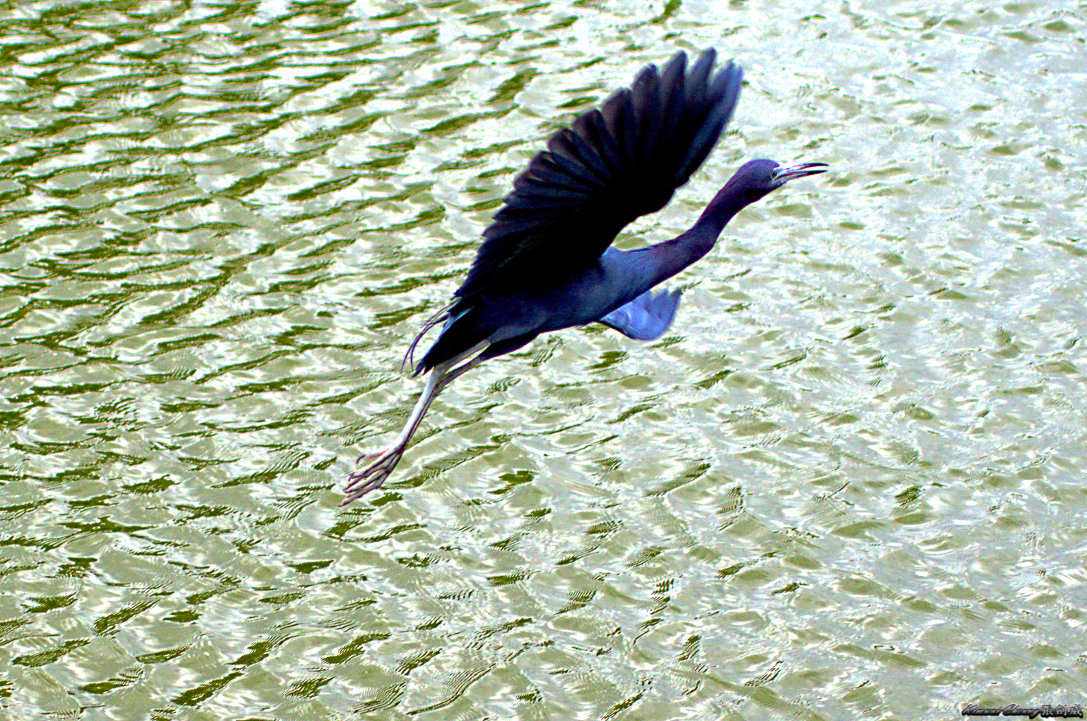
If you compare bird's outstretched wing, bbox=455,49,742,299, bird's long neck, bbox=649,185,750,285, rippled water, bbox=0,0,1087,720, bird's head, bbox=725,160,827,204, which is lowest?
rippled water, bbox=0,0,1087,720

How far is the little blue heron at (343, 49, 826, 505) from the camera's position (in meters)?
2.96

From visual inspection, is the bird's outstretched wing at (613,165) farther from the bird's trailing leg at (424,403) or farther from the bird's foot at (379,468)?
the bird's foot at (379,468)

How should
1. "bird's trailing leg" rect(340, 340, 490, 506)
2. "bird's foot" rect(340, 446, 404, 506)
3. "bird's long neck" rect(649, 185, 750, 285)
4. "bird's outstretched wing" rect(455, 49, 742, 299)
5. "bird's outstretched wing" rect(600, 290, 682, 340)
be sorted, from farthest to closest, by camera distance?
"bird's outstretched wing" rect(600, 290, 682, 340) → "bird's foot" rect(340, 446, 404, 506) → "bird's trailing leg" rect(340, 340, 490, 506) → "bird's long neck" rect(649, 185, 750, 285) → "bird's outstretched wing" rect(455, 49, 742, 299)

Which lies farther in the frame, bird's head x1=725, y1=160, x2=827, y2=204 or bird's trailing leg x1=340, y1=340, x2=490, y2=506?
bird's trailing leg x1=340, y1=340, x2=490, y2=506

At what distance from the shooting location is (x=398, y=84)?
741cm

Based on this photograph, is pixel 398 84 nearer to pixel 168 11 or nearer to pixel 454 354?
pixel 168 11

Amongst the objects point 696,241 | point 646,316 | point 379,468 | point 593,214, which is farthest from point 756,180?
point 379,468

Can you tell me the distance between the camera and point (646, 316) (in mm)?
4328

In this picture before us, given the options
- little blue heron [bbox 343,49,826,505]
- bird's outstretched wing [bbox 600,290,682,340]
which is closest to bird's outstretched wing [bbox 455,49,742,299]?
little blue heron [bbox 343,49,826,505]

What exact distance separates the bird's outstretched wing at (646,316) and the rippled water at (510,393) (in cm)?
100

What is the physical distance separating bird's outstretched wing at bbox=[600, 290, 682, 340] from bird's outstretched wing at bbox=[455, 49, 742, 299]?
0.85 m

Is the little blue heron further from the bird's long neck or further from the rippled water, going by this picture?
the rippled water

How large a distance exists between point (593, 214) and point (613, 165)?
0.19 meters

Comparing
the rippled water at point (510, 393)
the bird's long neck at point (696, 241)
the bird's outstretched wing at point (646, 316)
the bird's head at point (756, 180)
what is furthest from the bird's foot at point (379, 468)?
the bird's head at point (756, 180)
